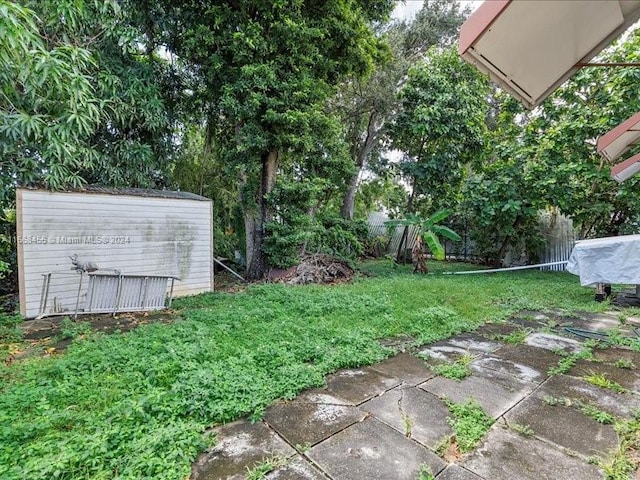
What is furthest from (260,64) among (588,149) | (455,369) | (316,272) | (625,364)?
(588,149)

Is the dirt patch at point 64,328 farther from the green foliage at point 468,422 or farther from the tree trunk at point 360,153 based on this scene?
the tree trunk at point 360,153

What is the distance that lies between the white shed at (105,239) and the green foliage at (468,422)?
16.1ft

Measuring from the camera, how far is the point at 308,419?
7.57 ft

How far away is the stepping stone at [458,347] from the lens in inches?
138

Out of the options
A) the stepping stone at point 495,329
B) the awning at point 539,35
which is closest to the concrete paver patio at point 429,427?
the stepping stone at point 495,329

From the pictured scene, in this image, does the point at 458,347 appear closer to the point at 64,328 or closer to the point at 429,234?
the point at 64,328

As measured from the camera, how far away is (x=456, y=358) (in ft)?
11.2

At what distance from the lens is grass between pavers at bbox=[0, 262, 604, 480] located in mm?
1860

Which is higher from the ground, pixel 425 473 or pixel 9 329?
pixel 425 473

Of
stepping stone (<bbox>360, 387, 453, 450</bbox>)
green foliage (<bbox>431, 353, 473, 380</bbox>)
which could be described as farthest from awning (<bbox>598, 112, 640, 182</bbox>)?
stepping stone (<bbox>360, 387, 453, 450</bbox>)

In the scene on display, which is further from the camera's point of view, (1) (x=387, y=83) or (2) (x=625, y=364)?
(1) (x=387, y=83)

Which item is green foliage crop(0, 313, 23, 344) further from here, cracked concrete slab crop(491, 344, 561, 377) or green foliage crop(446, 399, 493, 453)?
cracked concrete slab crop(491, 344, 561, 377)

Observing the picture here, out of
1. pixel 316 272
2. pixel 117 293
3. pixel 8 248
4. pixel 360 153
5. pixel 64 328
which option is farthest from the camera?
pixel 360 153

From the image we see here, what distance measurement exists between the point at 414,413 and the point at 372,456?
60cm
